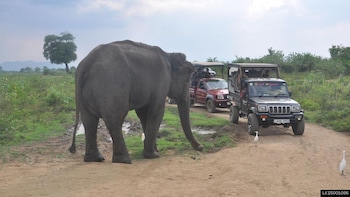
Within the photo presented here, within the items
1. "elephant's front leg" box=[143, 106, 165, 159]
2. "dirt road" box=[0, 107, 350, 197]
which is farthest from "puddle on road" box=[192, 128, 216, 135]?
"elephant's front leg" box=[143, 106, 165, 159]

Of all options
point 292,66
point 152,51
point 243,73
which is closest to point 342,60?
point 292,66

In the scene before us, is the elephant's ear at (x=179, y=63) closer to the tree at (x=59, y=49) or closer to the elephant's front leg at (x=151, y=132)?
the elephant's front leg at (x=151, y=132)

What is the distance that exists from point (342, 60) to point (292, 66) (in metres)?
5.35

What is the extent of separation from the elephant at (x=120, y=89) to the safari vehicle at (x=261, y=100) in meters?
4.09

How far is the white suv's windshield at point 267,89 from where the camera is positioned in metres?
15.2

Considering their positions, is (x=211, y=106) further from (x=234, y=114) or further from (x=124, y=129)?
(x=124, y=129)

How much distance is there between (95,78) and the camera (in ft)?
30.8

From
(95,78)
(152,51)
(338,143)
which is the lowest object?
(338,143)

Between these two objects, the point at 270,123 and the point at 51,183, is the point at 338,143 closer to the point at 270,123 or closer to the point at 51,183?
the point at 270,123

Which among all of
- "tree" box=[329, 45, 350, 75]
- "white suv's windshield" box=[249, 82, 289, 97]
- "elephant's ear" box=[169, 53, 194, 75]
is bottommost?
"white suv's windshield" box=[249, 82, 289, 97]

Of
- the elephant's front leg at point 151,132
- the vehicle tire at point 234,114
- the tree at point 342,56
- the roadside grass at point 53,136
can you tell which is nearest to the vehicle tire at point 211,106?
the roadside grass at point 53,136

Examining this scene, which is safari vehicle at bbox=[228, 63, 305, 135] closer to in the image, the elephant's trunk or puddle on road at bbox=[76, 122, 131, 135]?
the elephant's trunk

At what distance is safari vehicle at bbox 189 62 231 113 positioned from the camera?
21938mm

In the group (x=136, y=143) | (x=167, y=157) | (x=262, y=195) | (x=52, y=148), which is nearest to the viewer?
(x=262, y=195)
